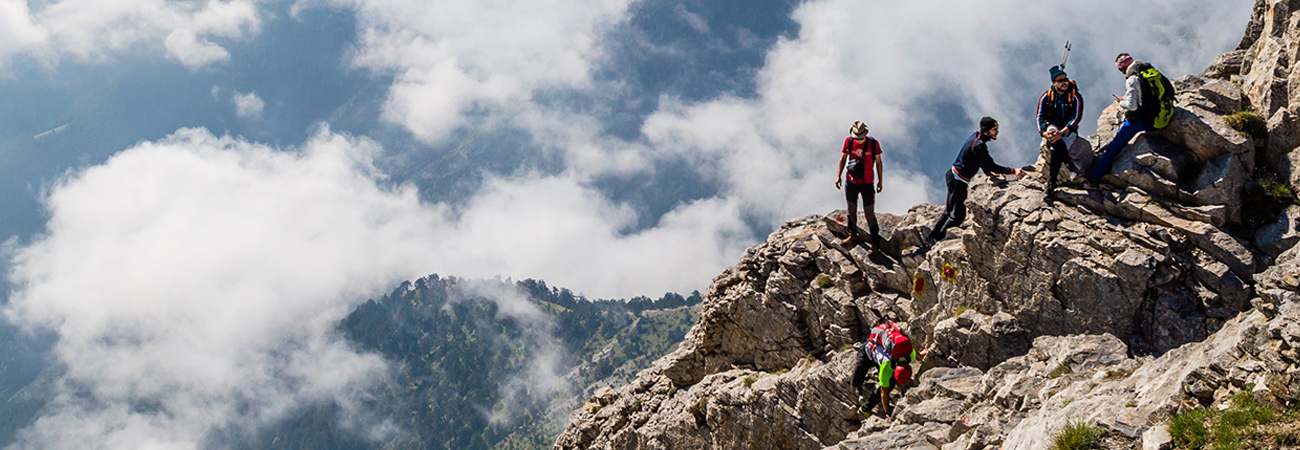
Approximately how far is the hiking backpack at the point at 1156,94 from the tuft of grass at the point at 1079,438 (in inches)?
569

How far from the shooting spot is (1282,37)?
82.4 ft

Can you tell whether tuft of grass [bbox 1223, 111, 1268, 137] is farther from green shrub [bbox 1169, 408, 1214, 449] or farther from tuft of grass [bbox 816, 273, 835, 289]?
tuft of grass [bbox 816, 273, 835, 289]

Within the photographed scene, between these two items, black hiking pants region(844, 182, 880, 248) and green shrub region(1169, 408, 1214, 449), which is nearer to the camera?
green shrub region(1169, 408, 1214, 449)

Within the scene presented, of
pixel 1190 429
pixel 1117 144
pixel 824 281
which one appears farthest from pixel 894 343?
pixel 1190 429

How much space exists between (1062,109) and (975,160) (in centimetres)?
360

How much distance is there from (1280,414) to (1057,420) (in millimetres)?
4383

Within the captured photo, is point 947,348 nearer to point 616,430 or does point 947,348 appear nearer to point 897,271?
point 897,271

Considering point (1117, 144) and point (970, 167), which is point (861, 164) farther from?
point (1117, 144)

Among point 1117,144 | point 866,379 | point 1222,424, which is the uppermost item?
point 1117,144

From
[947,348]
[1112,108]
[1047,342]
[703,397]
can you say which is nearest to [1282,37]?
[1112,108]

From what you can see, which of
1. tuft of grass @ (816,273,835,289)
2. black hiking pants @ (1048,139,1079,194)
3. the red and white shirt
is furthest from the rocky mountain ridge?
the red and white shirt

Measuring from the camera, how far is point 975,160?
29.4 m

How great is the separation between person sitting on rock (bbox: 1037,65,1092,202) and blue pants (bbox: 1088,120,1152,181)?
89 cm

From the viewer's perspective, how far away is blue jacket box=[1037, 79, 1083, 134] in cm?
2702
